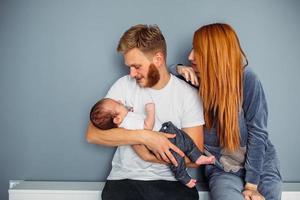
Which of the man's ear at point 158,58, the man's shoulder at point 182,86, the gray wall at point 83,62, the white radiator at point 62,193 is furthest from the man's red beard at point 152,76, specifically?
the white radiator at point 62,193

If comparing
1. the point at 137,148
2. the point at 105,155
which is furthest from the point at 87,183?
the point at 137,148

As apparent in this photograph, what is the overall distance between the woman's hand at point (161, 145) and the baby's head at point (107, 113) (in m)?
0.16

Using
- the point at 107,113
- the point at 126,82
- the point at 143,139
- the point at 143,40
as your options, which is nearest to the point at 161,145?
the point at 143,139

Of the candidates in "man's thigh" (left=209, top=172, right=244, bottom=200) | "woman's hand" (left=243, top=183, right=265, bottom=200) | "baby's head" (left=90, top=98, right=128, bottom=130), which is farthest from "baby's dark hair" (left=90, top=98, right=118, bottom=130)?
"woman's hand" (left=243, top=183, right=265, bottom=200)

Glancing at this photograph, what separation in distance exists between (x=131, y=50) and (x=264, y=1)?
3.22ft

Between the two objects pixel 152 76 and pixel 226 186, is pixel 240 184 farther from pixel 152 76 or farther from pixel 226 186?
pixel 152 76

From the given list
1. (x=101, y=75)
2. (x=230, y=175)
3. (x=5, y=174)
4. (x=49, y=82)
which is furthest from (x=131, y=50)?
(x=5, y=174)

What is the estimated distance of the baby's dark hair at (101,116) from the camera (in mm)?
2041

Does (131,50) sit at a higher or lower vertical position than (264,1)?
lower

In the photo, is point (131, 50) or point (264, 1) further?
point (264, 1)

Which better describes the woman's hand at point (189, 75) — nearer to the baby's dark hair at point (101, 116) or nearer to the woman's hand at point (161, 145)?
the woman's hand at point (161, 145)

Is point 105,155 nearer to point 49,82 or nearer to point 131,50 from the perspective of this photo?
point 49,82

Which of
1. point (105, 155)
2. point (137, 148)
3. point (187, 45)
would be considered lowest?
point (105, 155)

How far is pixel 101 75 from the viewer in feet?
8.21
